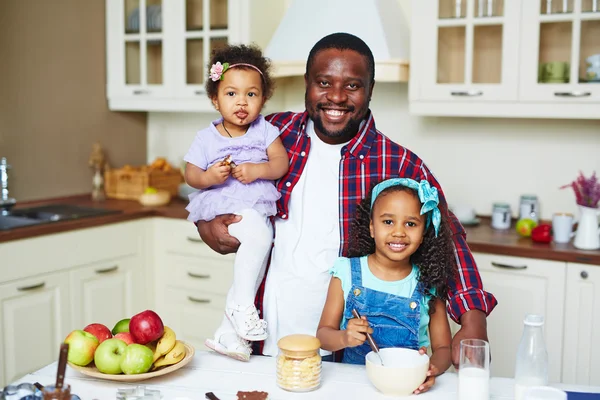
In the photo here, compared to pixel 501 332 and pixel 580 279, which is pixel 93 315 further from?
pixel 580 279

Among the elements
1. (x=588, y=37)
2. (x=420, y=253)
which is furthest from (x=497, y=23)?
(x=420, y=253)

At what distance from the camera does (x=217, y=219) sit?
2055mm

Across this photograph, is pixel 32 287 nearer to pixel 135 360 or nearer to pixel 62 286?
pixel 62 286

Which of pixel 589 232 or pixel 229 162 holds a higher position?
pixel 229 162

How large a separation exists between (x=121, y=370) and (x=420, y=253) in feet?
2.51

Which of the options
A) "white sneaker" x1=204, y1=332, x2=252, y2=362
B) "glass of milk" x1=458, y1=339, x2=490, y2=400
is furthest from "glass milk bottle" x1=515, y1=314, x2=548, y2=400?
"white sneaker" x1=204, y1=332, x2=252, y2=362

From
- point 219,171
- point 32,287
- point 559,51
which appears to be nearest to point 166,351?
point 219,171

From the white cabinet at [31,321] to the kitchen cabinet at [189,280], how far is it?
0.57 m

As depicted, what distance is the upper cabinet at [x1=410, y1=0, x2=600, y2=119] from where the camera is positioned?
9.61 ft

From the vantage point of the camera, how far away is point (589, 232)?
285cm

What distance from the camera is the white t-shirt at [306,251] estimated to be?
1985 millimetres

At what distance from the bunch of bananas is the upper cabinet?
187cm

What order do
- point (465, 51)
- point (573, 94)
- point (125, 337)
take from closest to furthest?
point (125, 337) → point (573, 94) → point (465, 51)

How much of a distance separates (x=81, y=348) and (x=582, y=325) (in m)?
1.98
